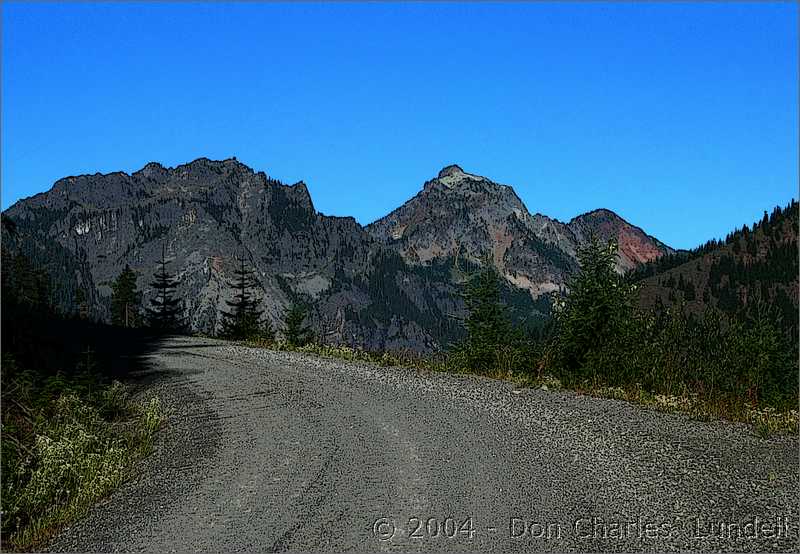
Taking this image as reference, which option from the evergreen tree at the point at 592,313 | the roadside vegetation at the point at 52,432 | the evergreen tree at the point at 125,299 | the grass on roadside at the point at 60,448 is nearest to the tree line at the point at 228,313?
the evergreen tree at the point at 125,299

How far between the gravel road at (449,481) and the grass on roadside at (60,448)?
14.9 inches

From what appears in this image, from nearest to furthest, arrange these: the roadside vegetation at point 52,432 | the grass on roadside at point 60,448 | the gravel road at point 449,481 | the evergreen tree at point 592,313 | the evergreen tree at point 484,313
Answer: the gravel road at point 449,481 < the grass on roadside at point 60,448 < the roadside vegetation at point 52,432 < the evergreen tree at point 592,313 < the evergreen tree at point 484,313

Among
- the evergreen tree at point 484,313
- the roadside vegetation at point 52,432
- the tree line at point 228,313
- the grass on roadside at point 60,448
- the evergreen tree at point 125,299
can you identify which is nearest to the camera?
the grass on roadside at point 60,448

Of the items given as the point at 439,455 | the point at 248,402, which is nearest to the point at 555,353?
the point at 248,402

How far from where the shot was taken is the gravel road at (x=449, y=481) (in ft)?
22.2

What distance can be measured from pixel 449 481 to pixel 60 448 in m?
5.50

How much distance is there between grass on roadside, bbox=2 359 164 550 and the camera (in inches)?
322

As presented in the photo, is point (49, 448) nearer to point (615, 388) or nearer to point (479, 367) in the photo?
point (615, 388)

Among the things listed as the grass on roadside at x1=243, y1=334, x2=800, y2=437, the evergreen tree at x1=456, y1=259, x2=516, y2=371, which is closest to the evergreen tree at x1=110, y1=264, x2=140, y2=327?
the evergreen tree at x1=456, y1=259, x2=516, y2=371

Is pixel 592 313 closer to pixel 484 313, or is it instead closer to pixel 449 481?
pixel 484 313

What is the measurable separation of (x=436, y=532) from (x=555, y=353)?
12.7 metres

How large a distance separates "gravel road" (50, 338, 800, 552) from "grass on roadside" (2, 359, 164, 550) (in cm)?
38

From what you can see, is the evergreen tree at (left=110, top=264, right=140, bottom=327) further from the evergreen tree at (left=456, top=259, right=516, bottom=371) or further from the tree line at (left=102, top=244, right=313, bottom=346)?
the evergreen tree at (left=456, top=259, right=516, bottom=371)

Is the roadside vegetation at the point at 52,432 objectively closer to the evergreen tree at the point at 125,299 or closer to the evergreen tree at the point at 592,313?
the evergreen tree at the point at 592,313
